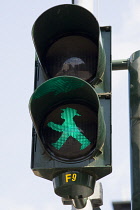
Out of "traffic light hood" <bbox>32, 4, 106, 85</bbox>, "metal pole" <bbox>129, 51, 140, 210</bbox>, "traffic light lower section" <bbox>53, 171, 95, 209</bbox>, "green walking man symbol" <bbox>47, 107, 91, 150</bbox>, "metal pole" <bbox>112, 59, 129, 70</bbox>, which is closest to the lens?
"traffic light lower section" <bbox>53, 171, 95, 209</bbox>

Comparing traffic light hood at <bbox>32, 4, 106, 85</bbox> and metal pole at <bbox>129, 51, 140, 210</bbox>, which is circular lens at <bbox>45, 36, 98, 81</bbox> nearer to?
traffic light hood at <bbox>32, 4, 106, 85</bbox>

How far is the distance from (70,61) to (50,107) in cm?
41

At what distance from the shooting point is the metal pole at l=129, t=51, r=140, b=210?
3720 mm

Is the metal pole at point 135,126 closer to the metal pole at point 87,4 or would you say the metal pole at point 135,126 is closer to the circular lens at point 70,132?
the circular lens at point 70,132

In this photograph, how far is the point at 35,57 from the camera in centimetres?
424

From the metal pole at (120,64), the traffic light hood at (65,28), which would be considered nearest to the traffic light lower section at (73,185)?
the traffic light hood at (65,28)

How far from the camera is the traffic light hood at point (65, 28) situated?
3.85 meters

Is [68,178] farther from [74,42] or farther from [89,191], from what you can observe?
[74,42]

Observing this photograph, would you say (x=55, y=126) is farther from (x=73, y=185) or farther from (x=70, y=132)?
(x=73, y=185)

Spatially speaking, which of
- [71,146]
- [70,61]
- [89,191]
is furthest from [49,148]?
[70,61]

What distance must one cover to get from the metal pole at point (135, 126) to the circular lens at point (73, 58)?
13.8 inches

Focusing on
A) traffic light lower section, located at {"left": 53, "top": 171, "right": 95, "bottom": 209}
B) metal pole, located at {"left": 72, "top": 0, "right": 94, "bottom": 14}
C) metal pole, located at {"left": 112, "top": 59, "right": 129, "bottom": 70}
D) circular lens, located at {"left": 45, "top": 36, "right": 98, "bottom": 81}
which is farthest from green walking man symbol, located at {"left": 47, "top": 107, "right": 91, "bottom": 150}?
metal pole, located at {"left": 72, "top": 0, "right": 94, "bottom": 14}

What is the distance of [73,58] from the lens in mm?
3949

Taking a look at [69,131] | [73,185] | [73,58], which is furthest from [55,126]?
[73,58]
